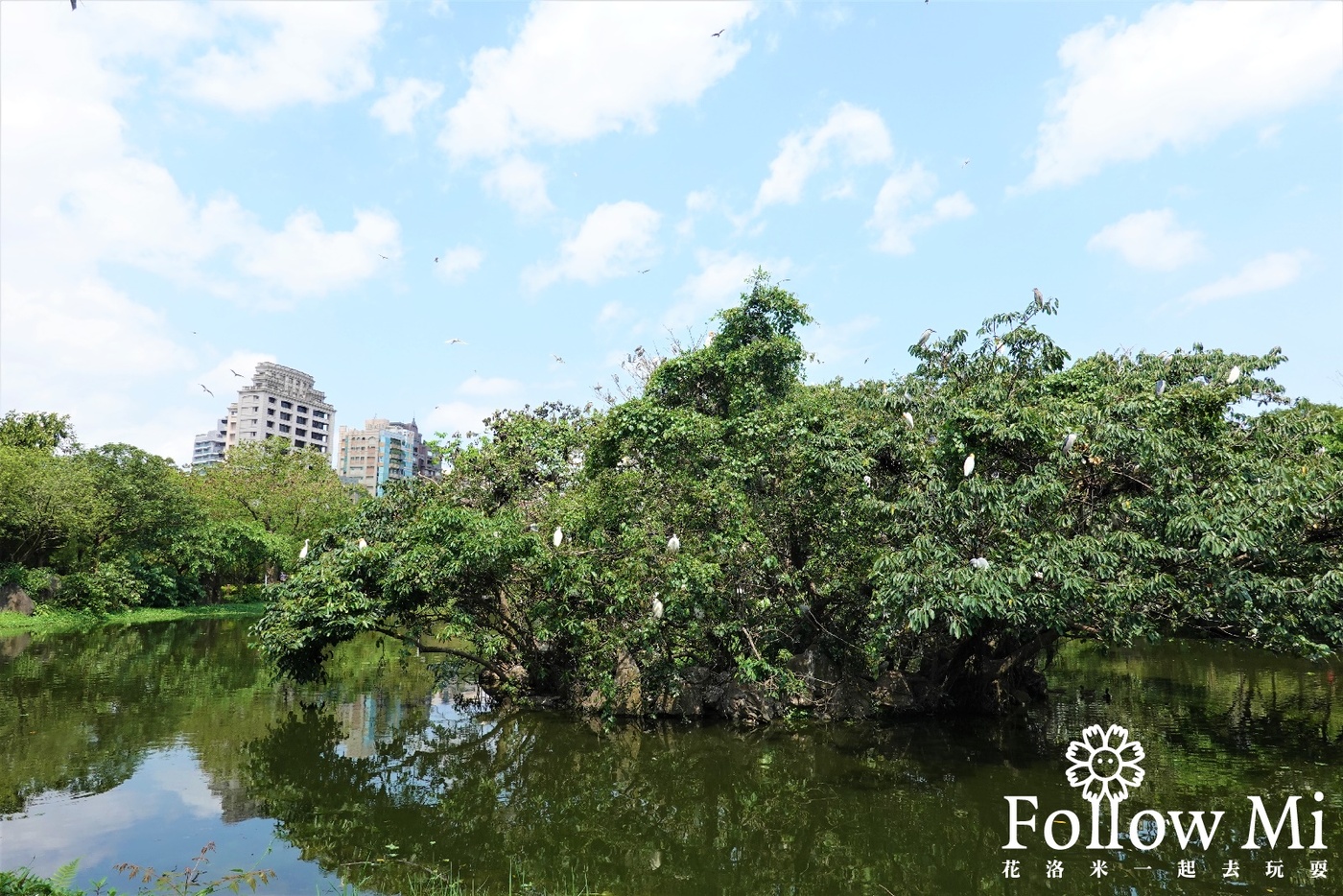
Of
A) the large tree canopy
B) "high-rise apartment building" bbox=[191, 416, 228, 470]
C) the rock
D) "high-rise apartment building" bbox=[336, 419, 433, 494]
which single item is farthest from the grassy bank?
"high-rise apartment building" bbox=[191, 416, 228, 470]

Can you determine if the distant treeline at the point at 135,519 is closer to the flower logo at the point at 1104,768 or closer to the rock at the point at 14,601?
the rock at the point at 14,601

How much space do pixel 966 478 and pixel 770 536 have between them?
12.5ft

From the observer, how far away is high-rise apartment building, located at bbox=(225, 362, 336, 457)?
288 ft

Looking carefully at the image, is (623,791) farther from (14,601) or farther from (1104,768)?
(14,601)

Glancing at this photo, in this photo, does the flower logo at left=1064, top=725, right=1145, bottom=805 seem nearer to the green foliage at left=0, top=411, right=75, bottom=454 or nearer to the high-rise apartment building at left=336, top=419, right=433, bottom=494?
the green foliage at left=0, top=411, right=75, bottom=454

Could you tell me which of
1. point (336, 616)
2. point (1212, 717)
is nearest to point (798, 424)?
point (336, 616)

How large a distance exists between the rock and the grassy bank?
34 cm

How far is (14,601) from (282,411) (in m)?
67.7

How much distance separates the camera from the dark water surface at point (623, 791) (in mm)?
7164

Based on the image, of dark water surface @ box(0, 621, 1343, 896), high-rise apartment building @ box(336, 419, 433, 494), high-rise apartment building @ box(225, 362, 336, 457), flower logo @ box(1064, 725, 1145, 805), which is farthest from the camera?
high-rise apartment building @ box(336, 419, 433, 494)

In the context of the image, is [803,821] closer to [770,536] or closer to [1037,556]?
[1037,556]

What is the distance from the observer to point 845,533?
1228cm

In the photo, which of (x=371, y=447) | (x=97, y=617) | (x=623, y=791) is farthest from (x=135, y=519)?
(x=371, y=447)

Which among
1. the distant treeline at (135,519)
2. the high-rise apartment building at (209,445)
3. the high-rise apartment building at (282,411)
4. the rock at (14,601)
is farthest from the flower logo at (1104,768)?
the high-rise apartment building at (209,445)
